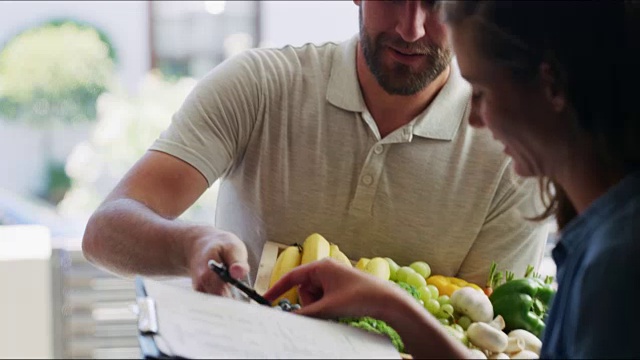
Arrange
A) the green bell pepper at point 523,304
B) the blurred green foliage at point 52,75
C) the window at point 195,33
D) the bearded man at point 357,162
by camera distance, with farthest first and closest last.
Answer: the window at point 195,33 < the blurred green foliage at point 52,75 < the bearded man at point 357,162 < the green bell pepper at point 523,304

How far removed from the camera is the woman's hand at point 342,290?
1.27 metres

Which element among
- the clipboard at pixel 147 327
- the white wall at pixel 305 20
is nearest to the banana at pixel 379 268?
the clipboard at pixel 147 327

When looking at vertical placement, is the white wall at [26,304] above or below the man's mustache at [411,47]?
below

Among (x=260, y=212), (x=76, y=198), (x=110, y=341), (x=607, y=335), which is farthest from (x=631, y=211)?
(x=76, y=198)

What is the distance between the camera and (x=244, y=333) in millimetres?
1177

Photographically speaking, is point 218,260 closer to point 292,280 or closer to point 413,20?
point 292,280

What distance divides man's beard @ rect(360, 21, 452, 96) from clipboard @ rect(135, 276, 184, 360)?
32.9 inches

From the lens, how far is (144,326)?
1.13 meters

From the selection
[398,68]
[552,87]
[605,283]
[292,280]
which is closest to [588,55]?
[552,87]

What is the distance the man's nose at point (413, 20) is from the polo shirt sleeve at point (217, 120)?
1.10ft

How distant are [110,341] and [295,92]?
281 cm

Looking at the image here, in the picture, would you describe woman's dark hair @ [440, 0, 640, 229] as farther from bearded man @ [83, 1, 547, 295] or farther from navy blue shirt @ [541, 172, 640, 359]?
bearded man @ [83, 1, 547, 295]

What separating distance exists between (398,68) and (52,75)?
15.0 ft

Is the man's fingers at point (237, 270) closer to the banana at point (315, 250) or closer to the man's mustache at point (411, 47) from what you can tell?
the banana at point (315, 250)
